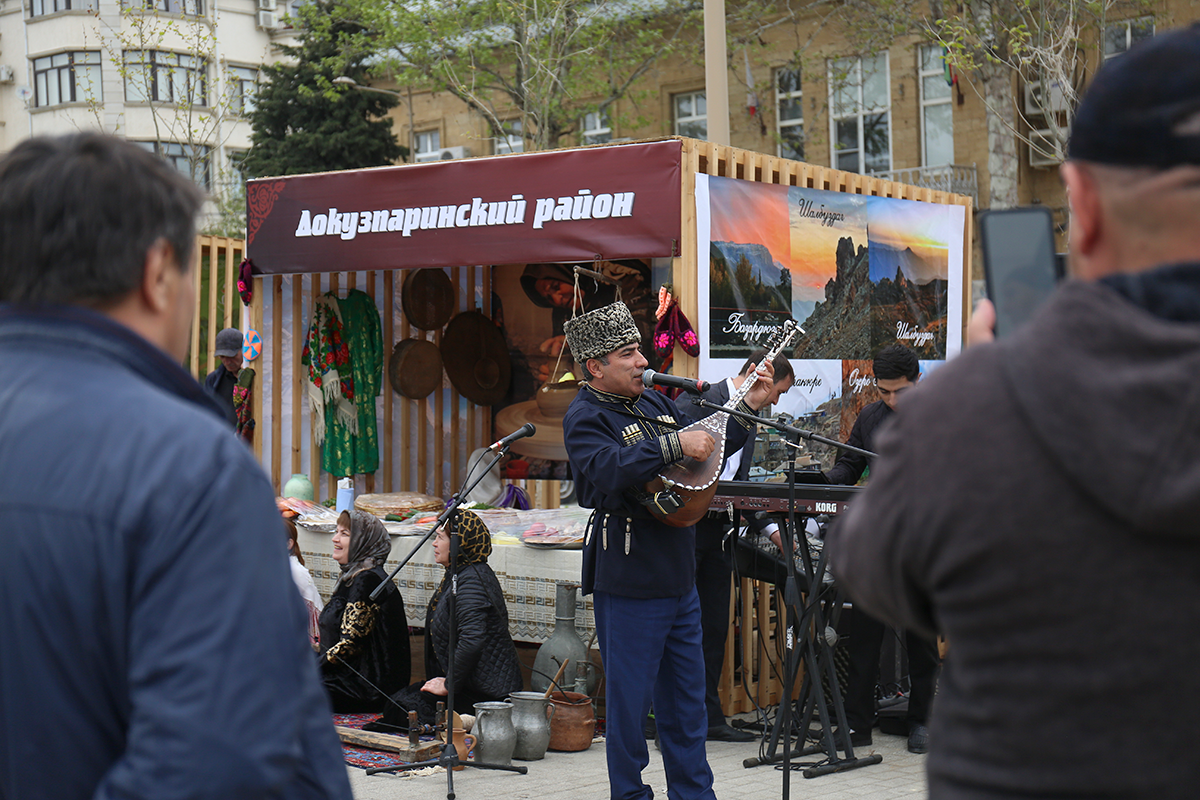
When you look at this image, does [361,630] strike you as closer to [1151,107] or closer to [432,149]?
[1151,107]

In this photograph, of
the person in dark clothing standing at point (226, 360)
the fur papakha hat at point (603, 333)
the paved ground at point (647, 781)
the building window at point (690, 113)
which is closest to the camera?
the fur papakha hat at point (603, 333)

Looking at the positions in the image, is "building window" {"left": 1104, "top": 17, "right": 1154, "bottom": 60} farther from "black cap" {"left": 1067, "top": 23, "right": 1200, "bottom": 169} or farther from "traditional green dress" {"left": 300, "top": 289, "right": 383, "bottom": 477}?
"black cap" {"left": 1067, "top": 23, "right": 1200, "bottom": 169}

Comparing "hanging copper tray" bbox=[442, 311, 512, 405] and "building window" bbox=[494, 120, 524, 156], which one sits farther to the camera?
"building window" bbox=[494, 120, 524, 156]

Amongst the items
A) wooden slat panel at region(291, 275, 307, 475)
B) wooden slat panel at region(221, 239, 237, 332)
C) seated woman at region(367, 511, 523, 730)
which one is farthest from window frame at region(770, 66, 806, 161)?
seated woman at region(367, 511, 523, 730)

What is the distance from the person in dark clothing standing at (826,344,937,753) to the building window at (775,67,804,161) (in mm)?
18036

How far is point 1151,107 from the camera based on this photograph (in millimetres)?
1327

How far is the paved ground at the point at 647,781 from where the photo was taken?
5.67m

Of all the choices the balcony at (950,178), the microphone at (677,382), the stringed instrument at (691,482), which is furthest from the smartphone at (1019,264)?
the balcony at (950,178)

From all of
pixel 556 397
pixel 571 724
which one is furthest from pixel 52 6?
pixel 571 724

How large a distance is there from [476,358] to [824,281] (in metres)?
4.05

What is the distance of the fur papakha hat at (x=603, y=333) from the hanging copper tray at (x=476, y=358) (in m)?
A: 6.14

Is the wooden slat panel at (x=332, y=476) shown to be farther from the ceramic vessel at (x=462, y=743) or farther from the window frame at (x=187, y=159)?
the ceramic vessel at (x=462, y=743)

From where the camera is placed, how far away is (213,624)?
141 centimetres

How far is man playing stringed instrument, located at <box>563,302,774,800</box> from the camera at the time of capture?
4805 mm
